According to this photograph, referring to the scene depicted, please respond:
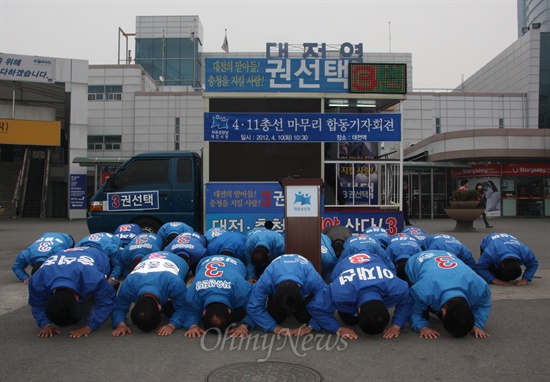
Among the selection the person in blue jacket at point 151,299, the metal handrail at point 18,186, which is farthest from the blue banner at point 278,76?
the metal handrail at point 18,186

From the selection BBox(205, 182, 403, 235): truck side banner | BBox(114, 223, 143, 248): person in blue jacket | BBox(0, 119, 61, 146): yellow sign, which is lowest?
BBox(114, 223, 143, 248): person in blue jacket

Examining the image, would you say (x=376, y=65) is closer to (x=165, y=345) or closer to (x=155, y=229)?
(x=155, y=229)

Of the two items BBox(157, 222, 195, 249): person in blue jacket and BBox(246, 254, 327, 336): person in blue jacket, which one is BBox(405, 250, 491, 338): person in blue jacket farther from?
BBox(157, 222, 195, 249): person in blue jacket

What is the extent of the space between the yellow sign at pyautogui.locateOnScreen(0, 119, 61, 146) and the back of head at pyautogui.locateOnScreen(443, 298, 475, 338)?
1084 inches

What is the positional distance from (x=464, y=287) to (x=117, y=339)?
3685 millimetres

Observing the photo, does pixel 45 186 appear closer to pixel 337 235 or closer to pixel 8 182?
pixel 8 182

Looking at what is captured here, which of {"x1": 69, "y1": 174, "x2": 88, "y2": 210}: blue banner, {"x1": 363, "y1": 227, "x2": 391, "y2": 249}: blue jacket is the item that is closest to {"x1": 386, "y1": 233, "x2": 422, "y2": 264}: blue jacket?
{"x1": 363, "y1": 227, "x2": 391, "y2": 249}: blue jacket

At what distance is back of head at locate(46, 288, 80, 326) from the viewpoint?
4.82 m

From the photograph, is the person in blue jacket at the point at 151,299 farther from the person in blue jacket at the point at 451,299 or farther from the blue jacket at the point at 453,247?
the blue jacket at the point at 453,247

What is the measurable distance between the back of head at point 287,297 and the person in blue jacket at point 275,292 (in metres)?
0.05

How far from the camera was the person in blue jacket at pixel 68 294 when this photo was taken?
489 cm

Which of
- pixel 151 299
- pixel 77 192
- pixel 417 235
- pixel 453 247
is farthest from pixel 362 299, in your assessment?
pixel 77 192

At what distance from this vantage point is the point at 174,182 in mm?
11227

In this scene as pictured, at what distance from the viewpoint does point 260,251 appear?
736 cm
